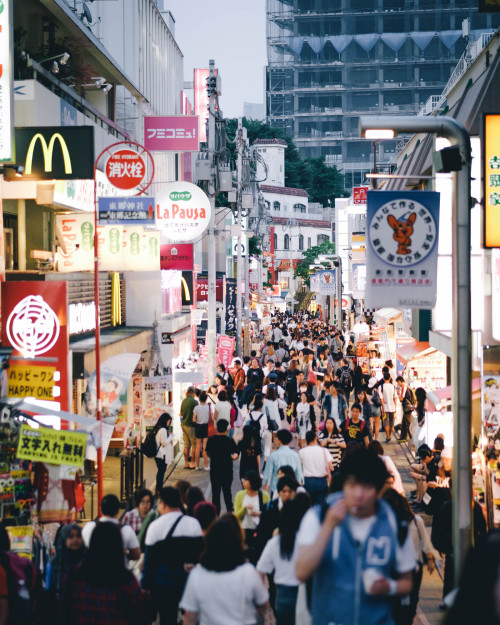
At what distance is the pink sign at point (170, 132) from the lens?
23.9 meters

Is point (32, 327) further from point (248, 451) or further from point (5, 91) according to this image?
point (248, 451)

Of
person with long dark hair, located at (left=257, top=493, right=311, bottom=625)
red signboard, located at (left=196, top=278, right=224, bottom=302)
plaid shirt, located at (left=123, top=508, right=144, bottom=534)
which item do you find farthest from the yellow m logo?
red signboard, located at (left=196, top=278, right=224, bottom=302)

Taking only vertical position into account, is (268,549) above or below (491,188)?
below

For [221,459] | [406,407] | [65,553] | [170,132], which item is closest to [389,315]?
[406,407]

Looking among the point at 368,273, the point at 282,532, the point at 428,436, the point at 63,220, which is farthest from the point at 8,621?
the point at 428,436

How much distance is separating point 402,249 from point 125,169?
770cm

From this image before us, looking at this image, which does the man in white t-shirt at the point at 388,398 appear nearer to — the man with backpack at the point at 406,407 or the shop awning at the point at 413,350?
the man with backpack at the point at 406,407

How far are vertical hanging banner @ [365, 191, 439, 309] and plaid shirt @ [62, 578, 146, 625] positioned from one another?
13.5ft

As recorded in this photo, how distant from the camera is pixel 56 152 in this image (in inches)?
491

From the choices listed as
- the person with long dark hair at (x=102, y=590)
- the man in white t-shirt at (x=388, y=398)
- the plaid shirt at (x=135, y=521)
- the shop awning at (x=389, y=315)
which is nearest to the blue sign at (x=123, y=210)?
the plaid shirt at (x=135, y=521)

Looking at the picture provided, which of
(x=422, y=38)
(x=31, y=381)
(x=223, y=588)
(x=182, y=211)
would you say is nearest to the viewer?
(x=223, y=588)

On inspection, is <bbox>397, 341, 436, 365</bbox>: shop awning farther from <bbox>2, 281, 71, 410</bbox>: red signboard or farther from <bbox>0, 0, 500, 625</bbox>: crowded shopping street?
<bbox>2, 281, 71, 410</bbox>: red signboard

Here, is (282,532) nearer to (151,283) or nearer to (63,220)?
(63,220)

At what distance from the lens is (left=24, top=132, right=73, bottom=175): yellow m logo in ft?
40.3
